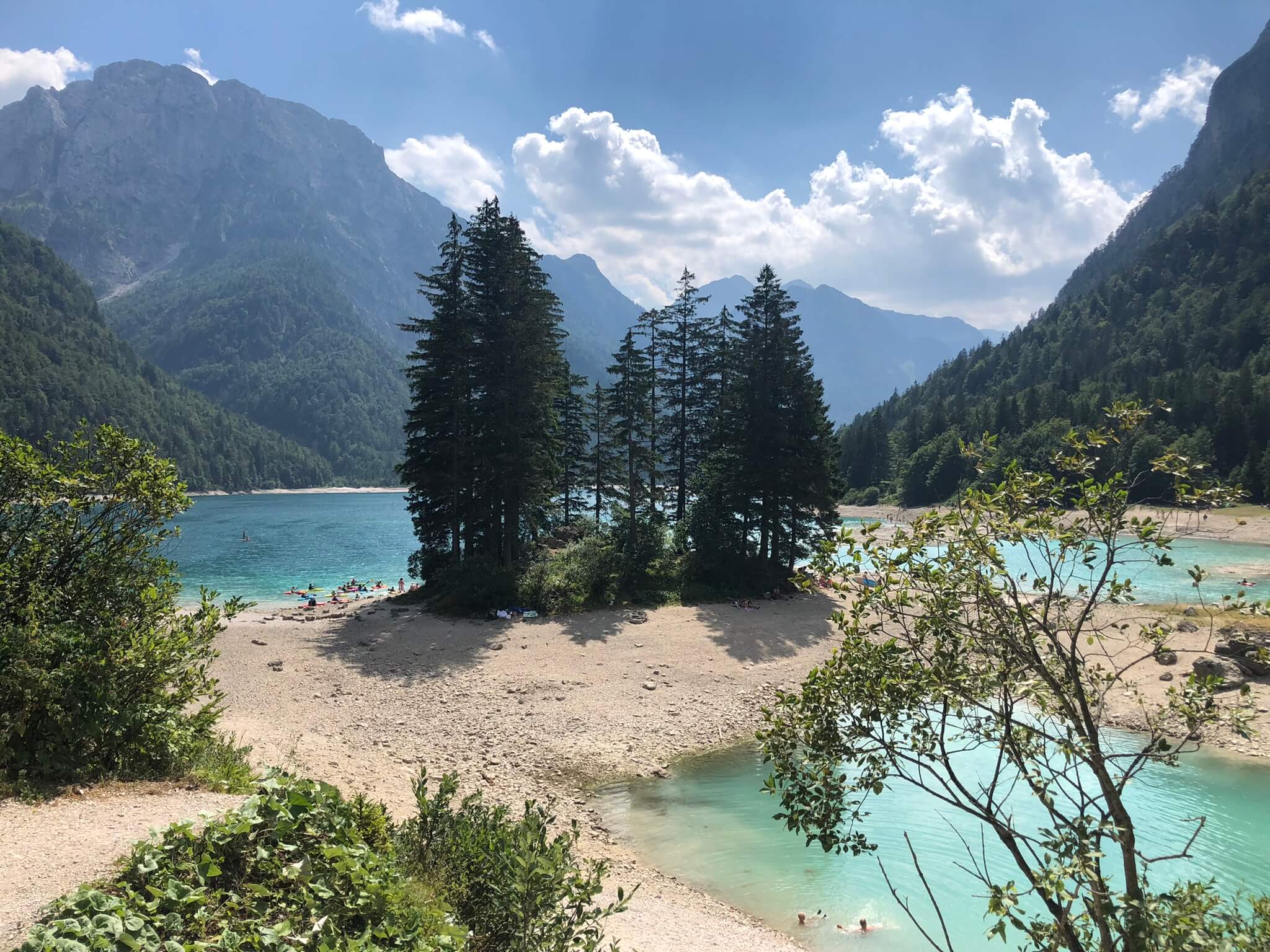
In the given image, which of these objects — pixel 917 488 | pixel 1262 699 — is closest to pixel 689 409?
pixel 1262 699

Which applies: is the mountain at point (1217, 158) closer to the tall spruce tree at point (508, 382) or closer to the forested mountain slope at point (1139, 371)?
the forested mountain slope at point (1139, 371)

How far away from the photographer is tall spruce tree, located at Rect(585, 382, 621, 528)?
33.1 meters

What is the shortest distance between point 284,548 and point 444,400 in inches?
1689

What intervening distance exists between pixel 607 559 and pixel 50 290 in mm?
189067

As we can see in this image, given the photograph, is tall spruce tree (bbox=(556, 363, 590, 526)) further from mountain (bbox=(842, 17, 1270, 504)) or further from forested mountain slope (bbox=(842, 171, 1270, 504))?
mountain (bbox=(842, 17, 1270, 504))

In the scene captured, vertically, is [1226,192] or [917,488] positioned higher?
[1226,192]

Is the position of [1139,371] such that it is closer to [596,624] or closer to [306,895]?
[596,624]

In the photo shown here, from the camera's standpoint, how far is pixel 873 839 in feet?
38.0

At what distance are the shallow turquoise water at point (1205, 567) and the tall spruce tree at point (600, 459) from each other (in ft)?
46.4

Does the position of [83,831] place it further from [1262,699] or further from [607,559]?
[1262,699]

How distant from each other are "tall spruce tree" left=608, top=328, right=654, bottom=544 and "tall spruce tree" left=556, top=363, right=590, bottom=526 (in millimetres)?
2363

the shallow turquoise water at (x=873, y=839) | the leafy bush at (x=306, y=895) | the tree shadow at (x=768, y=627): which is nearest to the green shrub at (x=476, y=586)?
the tree shadow at (x=768, y=627)

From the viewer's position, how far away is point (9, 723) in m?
6.68

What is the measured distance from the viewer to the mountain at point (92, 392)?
114 m
